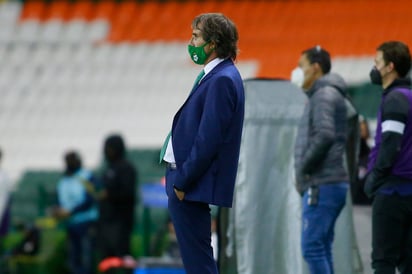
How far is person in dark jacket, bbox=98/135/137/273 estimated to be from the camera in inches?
492

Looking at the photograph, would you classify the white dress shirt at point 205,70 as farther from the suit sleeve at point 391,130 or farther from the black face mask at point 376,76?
the black face mask at point 376,76

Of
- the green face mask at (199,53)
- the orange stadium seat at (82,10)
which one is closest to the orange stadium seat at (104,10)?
the orange stadium seat at (82,10)

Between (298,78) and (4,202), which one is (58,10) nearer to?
(4,202)

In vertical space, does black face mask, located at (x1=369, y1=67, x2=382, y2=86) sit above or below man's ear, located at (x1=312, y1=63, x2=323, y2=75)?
below

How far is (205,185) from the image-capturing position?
6.26 m

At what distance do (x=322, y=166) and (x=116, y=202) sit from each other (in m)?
5.14

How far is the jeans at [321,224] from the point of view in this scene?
7.65m

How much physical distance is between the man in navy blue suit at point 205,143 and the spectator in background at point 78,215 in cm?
730

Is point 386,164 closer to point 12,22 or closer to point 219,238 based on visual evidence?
point 219,238

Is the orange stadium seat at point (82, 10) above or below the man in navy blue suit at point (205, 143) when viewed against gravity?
above

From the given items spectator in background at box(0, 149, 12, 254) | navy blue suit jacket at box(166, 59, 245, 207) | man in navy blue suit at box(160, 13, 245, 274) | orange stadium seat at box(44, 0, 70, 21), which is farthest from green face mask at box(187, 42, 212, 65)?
orange stadium seat at box(44, 0, 70, 21)

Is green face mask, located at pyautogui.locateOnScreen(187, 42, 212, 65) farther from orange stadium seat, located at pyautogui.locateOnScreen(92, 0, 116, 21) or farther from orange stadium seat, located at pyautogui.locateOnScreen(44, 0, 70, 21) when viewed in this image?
orange stadium seat, located at pyautogui.locateOnScreen(44, 0, 70, 21)

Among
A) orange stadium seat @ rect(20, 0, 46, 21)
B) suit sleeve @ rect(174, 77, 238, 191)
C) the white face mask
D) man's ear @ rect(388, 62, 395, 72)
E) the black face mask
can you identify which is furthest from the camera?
orange stadium seat @ rect(20, 0, 46, 21)

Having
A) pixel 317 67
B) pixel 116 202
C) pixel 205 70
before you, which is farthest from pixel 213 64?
pixel 116 202
